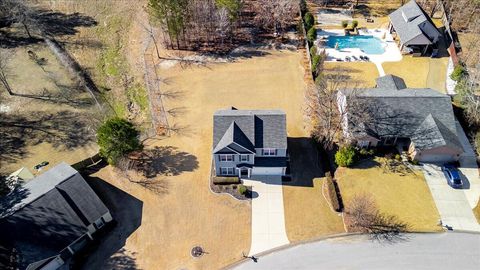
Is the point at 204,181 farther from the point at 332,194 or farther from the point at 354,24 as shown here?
the point at 354,24

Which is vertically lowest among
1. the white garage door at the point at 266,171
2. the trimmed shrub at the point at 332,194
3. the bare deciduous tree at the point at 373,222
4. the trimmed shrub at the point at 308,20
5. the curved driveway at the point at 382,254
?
the curved driveway at the point at 382,254

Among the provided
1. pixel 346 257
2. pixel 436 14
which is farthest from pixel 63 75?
pixel 436 14

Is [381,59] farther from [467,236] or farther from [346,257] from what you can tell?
[346,257]

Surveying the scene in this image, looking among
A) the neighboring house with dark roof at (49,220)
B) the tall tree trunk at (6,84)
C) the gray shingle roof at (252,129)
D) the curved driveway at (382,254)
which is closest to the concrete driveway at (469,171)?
the curved driveway at (382,254)

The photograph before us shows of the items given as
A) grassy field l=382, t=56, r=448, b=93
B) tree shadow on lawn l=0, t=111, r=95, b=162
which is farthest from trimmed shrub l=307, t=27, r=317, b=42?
tree shadow on lawn l=0, t=111, r=95, b=162

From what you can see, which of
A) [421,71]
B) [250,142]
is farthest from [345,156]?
[421,71]

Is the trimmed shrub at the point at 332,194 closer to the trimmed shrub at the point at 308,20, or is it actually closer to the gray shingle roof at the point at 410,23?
the gray shingle roof at the point at 410,23
